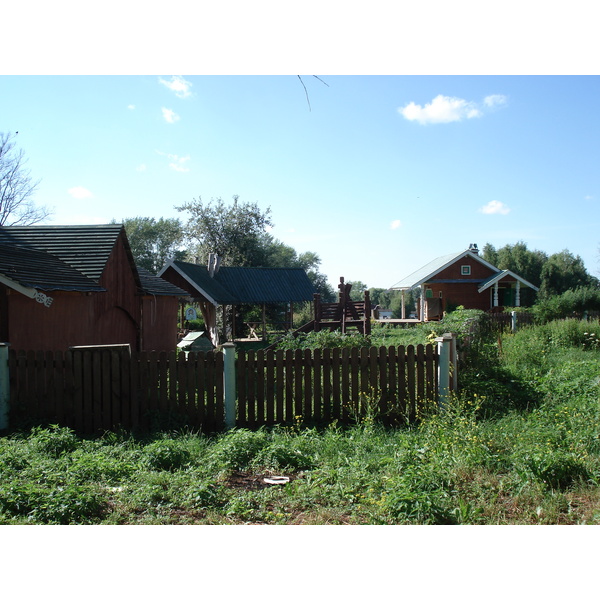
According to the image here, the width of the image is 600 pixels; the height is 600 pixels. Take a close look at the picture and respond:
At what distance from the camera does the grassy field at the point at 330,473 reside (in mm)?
4164

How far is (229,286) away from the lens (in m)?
31.5

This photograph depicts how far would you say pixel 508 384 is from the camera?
835cm

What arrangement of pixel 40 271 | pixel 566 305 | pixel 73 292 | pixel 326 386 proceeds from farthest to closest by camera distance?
pixel 566 305 → pixel 73 292 → pixel 40 271 → pixel 326 386

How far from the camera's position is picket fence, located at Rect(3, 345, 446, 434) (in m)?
7.11

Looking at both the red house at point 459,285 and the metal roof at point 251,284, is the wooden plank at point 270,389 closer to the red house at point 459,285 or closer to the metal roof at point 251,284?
the metal roof at point 251,284

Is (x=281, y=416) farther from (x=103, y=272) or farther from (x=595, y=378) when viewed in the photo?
(x=103, y=272)

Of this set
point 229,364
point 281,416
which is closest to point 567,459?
point 281,416

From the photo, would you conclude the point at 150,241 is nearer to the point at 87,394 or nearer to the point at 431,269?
the point at 431,269

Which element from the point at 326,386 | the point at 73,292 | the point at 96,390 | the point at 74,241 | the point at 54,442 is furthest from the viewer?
the point at 74,241

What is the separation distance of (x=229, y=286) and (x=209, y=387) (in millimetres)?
24690

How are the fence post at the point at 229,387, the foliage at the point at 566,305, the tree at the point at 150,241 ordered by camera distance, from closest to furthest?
the fence post at the point at 229,387 → the foliage at the point at 566,305 → the tree at the point at 150,241

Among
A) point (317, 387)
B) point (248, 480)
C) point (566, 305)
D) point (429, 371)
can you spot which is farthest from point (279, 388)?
point (566, 305)

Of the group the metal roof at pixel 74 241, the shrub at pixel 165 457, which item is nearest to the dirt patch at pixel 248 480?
the shrub at pixel 165 457

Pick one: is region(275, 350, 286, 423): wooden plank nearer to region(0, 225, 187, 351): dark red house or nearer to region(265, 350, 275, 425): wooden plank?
region(265, 350, 275, 425): wooden plank
